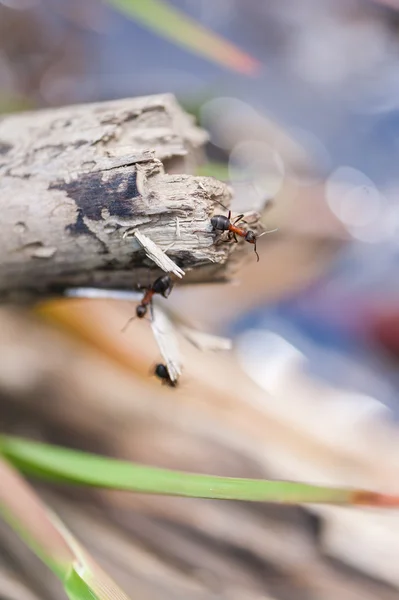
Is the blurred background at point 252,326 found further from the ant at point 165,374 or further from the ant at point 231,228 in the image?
the ant at point 165,374

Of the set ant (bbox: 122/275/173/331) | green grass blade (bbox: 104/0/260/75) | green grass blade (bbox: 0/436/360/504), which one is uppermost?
green grass blade (bbox: 104/0/260/75)

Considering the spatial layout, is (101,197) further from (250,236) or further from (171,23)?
(171,23)

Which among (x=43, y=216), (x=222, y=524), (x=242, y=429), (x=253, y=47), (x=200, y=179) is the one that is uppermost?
(x=253, y=47)

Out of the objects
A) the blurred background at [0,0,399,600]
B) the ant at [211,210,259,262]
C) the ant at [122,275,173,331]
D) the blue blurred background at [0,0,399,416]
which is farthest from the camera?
the blue blurred background at [0,0,399,416]

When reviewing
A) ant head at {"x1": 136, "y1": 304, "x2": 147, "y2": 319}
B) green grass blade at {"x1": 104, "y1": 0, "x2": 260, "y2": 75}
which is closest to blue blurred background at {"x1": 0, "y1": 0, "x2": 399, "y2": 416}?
green grass blade at {"x1": 104, "y1": 0, "x2": 260, "y2": 75}

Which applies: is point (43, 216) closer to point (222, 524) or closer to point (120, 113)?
point (120, 113)

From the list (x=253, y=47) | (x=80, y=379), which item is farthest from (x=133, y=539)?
(x=253, y=47)

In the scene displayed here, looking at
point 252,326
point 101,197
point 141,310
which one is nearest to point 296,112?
point 252,326

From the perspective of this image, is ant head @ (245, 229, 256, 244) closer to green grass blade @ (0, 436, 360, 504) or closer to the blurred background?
the blurred background
